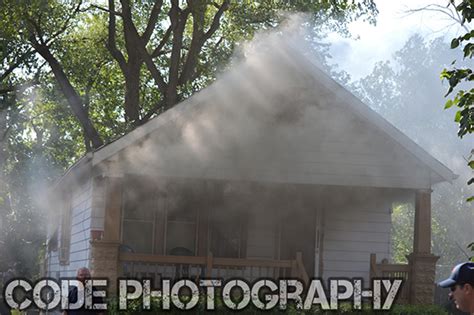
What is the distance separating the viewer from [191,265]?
633 inches

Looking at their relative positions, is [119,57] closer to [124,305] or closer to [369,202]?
[369,202]

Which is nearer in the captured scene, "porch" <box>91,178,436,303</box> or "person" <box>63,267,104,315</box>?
"person" <box>63,267,104,315</box>

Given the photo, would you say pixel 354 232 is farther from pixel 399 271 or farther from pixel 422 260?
pixel 422 260

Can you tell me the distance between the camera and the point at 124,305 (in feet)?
43.3

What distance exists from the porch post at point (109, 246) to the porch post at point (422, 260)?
5636 millimetres

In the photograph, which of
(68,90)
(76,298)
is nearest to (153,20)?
(68,90)

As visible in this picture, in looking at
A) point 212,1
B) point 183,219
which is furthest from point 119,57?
point 183,219

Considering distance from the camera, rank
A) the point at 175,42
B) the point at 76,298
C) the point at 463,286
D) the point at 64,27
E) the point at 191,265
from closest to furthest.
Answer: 1. the point at 463,286
2. the point at 76,298
3. the point at 191,265
4. the point at 175,42
5. the point at 64,27

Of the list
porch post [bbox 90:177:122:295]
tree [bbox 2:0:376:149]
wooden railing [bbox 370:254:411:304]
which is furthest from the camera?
tree [bbox 2:0:376:149]

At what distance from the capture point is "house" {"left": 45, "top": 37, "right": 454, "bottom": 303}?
15875mm

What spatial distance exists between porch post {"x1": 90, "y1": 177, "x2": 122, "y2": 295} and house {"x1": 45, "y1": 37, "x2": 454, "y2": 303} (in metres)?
0.02

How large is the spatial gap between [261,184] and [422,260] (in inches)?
137

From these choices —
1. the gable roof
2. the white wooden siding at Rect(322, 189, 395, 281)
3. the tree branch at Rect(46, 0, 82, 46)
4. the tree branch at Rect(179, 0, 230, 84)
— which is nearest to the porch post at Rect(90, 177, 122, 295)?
the gable roof

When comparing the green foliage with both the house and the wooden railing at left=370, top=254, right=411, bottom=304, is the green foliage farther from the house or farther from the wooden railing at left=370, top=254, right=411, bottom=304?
the wooden railing at left=370, top=254, right=411, bottom=304
